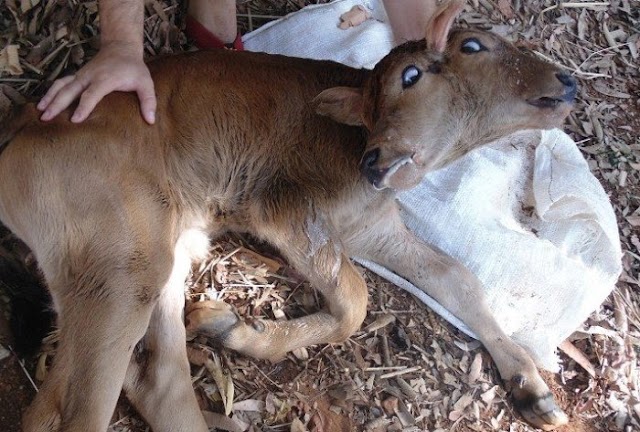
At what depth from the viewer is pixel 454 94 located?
323 cm

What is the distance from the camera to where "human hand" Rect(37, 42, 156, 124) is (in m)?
3.43

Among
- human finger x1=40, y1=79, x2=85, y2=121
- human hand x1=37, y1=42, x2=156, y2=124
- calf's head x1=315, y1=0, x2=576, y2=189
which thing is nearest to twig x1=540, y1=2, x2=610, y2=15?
calf's head x1=315, y1=0, x2=576, y2=189

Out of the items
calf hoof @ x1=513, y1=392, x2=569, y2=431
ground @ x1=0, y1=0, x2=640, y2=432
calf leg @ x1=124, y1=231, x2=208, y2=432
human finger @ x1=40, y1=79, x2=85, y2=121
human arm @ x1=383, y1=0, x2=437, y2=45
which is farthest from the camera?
human arm @ x1=383, y1=0, x2=437, y2=45

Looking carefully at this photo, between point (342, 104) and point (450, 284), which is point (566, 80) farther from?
point (450, 284)

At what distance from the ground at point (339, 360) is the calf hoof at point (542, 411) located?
0.09 m

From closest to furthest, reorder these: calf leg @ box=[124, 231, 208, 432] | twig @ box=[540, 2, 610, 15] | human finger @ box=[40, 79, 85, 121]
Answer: human finger @ box=[40, 79, 85, 121], calf leg @ box=[124, 231, 208, 432], twig @ box=[540, 2, 610, 15]

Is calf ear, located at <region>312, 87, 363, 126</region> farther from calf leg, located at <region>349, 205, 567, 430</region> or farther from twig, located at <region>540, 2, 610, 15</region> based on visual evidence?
twig, located at <region>540, 2, 610, 15</region>

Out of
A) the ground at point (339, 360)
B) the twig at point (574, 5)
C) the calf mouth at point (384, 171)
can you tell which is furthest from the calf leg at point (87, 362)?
the twig at point (574, 5)

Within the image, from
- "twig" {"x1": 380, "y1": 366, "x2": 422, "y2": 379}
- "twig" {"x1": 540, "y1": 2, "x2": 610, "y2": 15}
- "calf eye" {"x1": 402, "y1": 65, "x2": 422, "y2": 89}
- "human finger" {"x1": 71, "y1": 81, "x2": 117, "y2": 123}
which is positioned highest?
"calf eye" {"x1": 402, "y1": 65, "x2": 422, "y2": 89}

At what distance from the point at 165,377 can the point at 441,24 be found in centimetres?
227

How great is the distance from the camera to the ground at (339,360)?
3.93 metres

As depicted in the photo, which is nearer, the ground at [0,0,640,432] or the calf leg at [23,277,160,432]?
the calf leg at [23,277,160,432]

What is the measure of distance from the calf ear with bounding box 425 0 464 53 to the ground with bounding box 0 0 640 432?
1.80m

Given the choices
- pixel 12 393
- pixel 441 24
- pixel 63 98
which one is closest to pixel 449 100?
pixel 441 24
